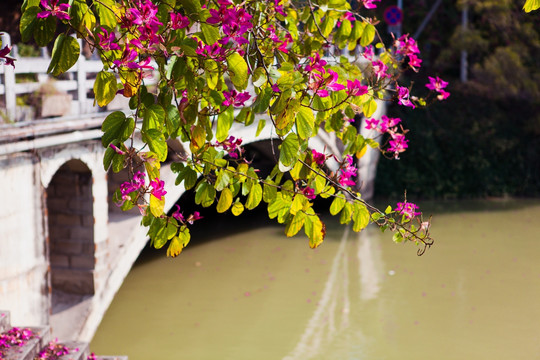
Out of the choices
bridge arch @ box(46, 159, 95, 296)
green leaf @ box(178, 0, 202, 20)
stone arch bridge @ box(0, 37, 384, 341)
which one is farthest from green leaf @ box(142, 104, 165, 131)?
bridge arch @ box(46, 159, 95, 296)

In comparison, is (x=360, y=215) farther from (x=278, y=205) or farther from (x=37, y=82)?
(x=37, y=82)

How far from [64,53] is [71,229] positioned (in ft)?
20.0

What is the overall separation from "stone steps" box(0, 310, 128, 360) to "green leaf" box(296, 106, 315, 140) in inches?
158

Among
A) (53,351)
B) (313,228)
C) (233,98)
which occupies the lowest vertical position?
(53,351)

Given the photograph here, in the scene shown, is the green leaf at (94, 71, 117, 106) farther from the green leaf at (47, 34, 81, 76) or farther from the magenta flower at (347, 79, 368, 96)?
the magenta flower at (347, 79, 368, 96)

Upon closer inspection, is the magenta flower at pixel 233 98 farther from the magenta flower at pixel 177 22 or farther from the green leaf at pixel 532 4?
the green leaf at pixel 532 4

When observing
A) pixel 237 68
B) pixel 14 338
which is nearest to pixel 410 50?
pixel 237 68

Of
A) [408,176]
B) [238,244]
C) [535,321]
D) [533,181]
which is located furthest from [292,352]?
[533,181]

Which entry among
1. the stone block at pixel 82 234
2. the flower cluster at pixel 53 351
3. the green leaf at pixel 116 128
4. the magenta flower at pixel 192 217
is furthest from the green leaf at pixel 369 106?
the stone block at pixel 82 234

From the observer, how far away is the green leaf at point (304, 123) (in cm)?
271

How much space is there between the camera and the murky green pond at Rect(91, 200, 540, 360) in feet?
31.2

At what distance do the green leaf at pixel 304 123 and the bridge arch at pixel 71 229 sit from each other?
221 inches

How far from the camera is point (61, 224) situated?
327 inches

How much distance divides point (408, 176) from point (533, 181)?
3235mm
